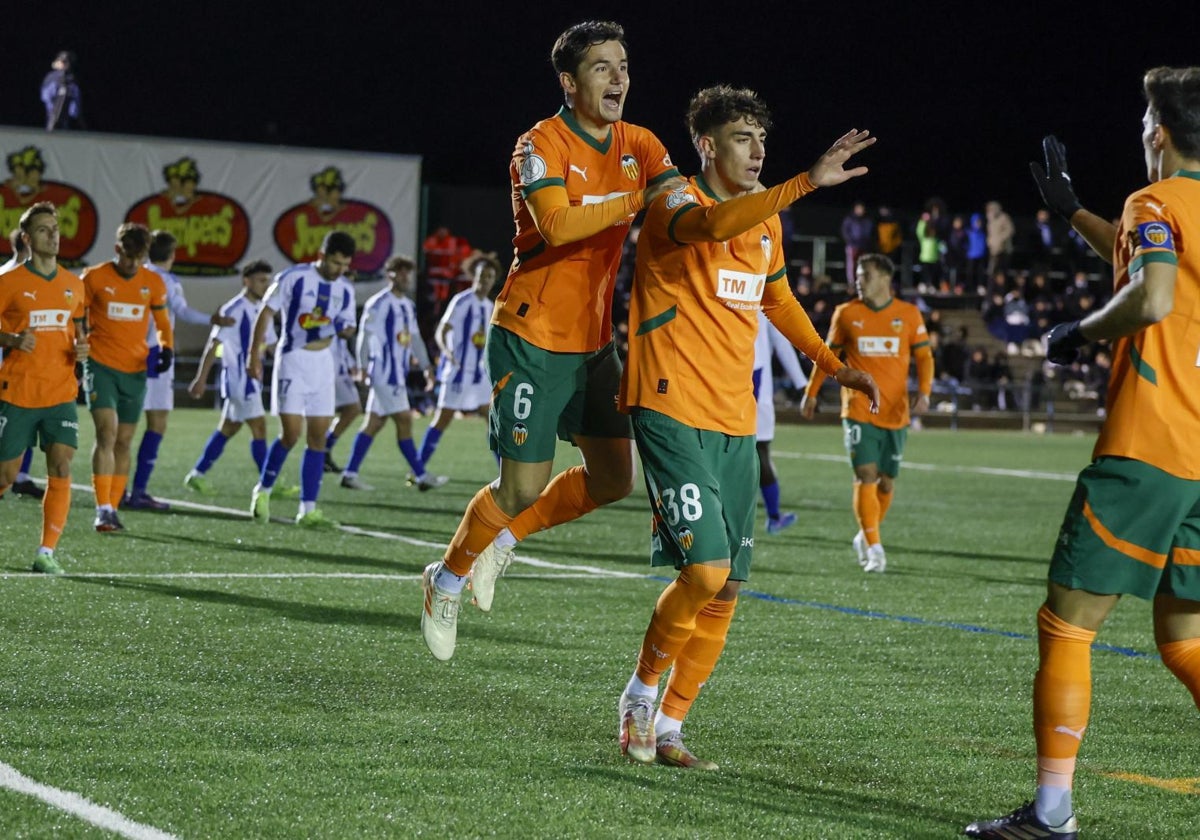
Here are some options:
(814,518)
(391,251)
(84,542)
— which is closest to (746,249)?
(84,542)

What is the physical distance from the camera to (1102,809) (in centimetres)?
456

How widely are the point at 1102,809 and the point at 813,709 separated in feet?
5.00

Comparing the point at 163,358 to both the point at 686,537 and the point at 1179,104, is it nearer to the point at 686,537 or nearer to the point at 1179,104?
the point at 686,537

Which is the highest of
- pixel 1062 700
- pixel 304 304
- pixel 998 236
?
pixel 998 236

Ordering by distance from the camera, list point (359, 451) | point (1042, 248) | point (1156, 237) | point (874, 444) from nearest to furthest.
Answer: point (1156, 237) < point (874, 444) < point (359, 451) < point (1042, 248)

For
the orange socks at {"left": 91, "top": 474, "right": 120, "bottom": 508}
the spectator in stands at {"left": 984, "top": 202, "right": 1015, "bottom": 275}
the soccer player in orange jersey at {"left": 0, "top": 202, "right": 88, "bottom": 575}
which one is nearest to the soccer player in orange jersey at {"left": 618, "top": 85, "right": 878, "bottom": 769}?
the soccer player in orange jersey at {"left": 0, "top": 202, "right": 88, "bottom": 575}

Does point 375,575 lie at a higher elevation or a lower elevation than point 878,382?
lower

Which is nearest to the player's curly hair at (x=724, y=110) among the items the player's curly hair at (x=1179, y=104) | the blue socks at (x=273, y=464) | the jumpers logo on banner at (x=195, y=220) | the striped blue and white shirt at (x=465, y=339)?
the player's curly hair at (x=1179, y=104)

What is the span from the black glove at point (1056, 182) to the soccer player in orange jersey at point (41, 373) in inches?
235

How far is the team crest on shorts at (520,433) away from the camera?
220 inches

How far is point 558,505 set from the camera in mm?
5953

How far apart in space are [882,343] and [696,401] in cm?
654

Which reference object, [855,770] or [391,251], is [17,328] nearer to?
[855,770]

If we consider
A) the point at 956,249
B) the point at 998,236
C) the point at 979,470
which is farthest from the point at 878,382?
the point at 956,249
